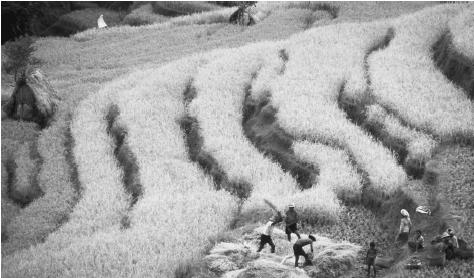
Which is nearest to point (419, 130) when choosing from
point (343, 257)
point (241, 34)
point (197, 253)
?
point (343, 257)

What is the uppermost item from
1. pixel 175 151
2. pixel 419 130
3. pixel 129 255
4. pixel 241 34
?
pixel 241 34

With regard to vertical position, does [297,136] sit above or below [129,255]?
above

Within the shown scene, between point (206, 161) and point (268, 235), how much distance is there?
6170mm

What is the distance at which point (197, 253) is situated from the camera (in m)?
13.0

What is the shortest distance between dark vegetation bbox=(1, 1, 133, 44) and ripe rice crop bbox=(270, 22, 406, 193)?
50.5 ft

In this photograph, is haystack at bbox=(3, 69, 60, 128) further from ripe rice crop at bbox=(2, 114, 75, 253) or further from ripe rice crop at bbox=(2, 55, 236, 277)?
ripe rice crop at bbox=(2, 114, 75, 253)

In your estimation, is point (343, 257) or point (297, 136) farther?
point (297, 136)

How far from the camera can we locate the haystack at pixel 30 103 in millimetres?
22500


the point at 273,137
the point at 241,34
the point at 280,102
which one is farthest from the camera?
the point at 241,34

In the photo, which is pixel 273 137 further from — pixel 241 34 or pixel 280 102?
pixel 241 34

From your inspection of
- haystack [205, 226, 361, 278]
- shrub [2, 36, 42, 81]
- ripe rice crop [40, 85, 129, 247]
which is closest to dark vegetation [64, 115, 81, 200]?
ripe rice crop [40, 85, 129, 247]

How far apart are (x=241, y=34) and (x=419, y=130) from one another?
16.4 m

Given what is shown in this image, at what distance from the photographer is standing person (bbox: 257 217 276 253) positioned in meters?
11.8

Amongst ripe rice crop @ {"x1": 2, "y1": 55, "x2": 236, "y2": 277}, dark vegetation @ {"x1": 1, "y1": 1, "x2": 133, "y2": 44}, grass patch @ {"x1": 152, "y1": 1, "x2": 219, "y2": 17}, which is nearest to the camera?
ripe rice crop @ {"x1": 2, "y1": 55, "x2": 236, "y2": 277}
